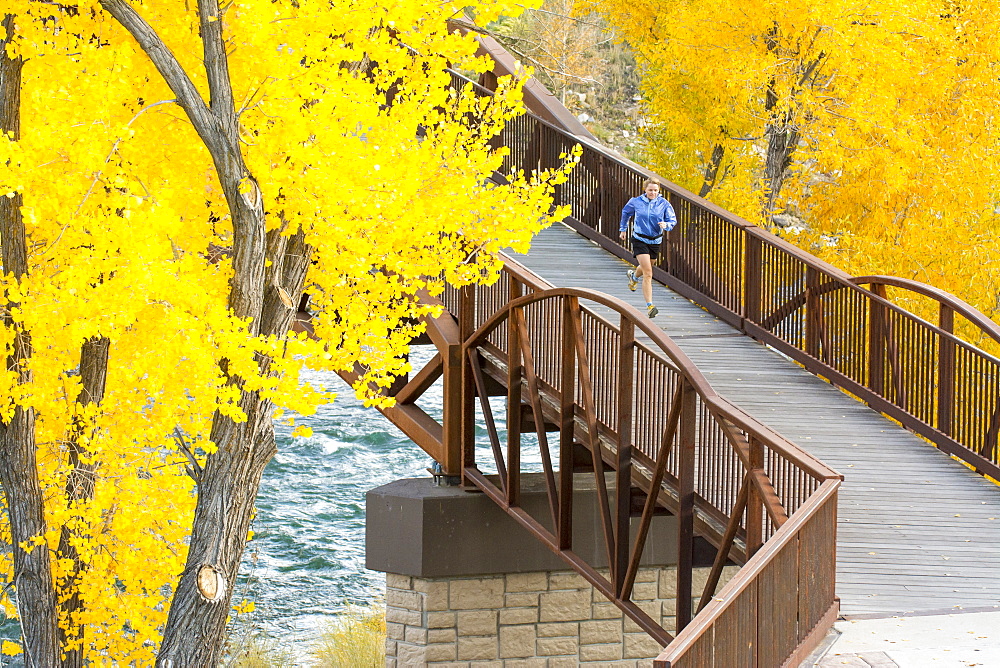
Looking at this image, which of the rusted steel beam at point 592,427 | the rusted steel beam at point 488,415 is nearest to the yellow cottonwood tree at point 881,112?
the rusted steel beam at point 488,415

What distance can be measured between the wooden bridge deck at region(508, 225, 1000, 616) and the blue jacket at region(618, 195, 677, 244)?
61 centimetres

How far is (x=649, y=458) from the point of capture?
907 centimetres

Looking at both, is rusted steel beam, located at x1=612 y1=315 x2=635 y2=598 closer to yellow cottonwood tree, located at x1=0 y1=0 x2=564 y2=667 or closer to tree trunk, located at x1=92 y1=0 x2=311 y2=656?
yellow cottonwood tree, located at x1=0 y1=0 x2=564 y2=667

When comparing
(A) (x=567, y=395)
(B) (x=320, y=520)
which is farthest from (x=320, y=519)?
(A) (x=567, y=395)

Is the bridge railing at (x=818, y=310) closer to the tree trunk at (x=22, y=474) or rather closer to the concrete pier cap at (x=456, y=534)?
the concrete pier cap at (x=456, y=534)

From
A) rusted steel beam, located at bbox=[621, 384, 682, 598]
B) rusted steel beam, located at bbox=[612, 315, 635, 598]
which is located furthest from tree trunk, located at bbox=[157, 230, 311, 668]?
rusted steel beam, located at bbox=[621, 384, 682, 598]

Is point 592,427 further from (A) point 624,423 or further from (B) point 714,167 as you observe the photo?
(B) point 714,167

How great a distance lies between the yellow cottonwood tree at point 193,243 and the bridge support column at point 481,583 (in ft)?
7.44

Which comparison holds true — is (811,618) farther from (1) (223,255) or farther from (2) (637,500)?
(1) (223,255)

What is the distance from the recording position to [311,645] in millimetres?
17328

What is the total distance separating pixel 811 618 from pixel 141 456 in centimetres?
685

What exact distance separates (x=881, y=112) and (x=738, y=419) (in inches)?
397

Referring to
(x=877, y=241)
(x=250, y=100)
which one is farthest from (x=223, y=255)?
(x=877, y=241)

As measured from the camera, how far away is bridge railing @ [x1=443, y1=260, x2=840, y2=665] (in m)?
6.38
